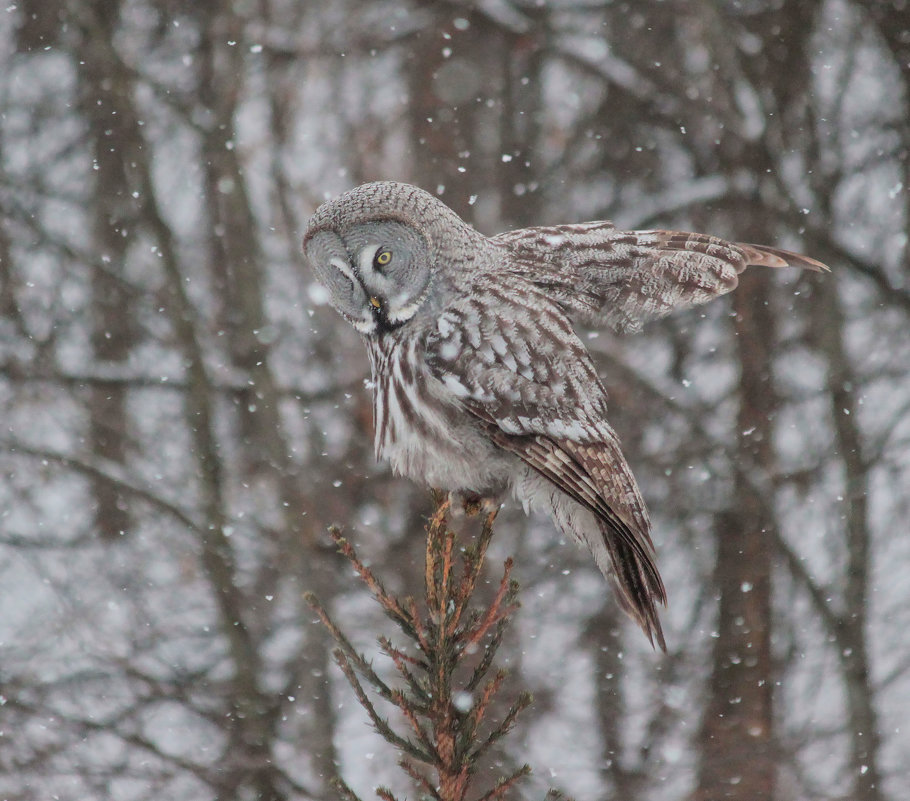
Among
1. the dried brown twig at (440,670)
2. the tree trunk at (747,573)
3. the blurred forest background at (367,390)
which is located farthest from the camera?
the tree trunk at (747,573)

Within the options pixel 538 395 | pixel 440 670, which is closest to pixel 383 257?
pixel 538 395

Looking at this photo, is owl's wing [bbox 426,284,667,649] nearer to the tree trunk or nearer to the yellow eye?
the yellow eye

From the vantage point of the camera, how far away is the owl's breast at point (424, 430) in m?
2.35

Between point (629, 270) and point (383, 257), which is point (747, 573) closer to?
point (629, 270)

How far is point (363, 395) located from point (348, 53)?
2378 mm

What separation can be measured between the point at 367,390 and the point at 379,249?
463cm

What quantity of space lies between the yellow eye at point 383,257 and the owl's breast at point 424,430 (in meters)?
0.20

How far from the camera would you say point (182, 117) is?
734 centimetres

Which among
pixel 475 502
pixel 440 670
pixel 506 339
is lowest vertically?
pixel 440 670

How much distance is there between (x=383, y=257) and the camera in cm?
224

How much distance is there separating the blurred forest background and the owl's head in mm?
4507

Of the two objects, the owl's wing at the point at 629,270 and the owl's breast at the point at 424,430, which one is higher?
the owl's wing at the point at 629,270

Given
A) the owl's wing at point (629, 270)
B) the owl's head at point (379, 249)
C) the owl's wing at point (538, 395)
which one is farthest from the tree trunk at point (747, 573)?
the owl's head at point (379, 249)

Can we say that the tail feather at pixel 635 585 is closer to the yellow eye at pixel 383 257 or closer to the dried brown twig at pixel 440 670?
the dried brown twig at pixel 440 670
